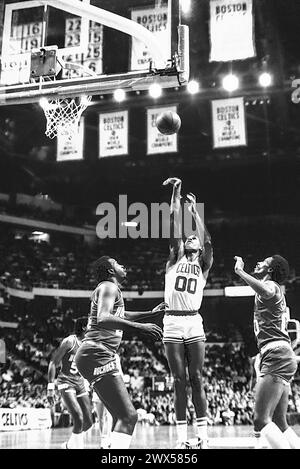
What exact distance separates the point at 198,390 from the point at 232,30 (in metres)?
9.53

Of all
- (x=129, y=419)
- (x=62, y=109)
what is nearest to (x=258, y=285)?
(x=129, y=419)

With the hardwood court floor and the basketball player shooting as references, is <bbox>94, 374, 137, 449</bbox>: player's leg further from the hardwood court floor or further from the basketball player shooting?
the hardwood court floor

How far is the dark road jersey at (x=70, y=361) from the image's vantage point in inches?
319

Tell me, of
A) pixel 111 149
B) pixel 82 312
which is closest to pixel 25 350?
pixel 82 312

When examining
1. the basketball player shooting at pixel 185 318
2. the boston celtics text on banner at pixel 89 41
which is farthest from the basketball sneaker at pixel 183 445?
the boston celtics text on banner at pixel 89 41

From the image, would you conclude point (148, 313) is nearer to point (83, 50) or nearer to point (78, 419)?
point (78, 419)

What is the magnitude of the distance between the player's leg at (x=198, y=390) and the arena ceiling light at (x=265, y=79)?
16.7m

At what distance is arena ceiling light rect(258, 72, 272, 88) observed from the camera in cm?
2077

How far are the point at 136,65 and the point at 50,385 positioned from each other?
23.4 ft

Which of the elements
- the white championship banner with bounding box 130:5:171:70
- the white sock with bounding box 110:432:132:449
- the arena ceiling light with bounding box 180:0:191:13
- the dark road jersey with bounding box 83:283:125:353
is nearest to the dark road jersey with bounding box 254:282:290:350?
the dark road jersey with bounding box 83:283:125:353

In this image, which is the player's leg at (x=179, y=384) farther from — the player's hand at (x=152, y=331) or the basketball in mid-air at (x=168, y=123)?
the basketball in mid-air at (x=168, y=123)

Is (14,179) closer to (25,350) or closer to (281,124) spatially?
(25,350)

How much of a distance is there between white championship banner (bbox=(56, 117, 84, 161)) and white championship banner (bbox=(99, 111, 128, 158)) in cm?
81

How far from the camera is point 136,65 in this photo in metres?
12.1
